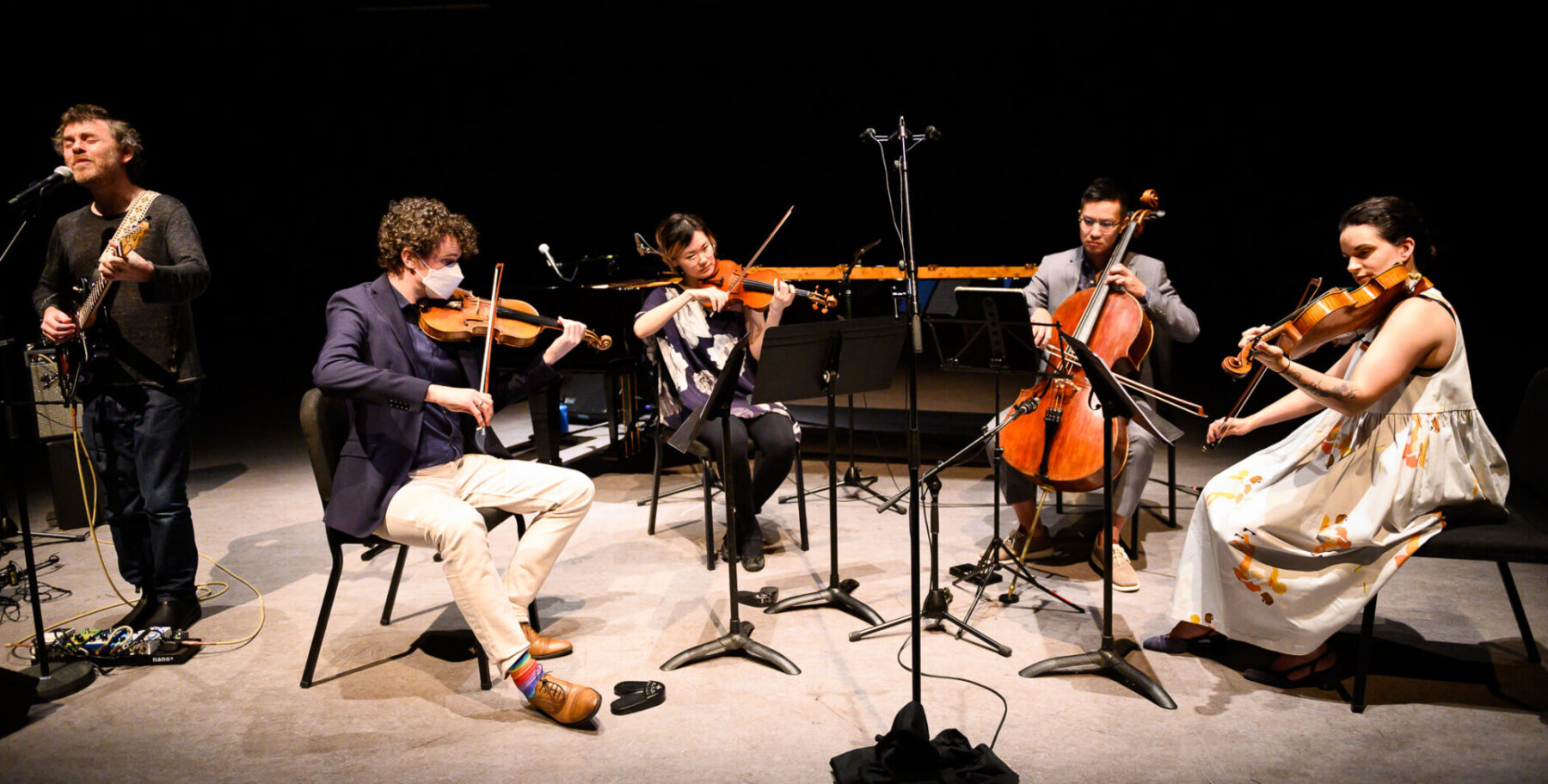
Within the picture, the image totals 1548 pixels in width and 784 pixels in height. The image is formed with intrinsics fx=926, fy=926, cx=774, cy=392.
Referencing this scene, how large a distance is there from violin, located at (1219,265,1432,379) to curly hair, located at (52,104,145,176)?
3.18m

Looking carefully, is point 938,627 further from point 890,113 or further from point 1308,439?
point 890,113

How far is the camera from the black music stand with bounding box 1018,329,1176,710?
2.22 metres

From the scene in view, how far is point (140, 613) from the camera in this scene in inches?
116

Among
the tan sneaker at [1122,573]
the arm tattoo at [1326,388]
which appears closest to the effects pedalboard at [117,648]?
the tan sneaker at [1122,573]

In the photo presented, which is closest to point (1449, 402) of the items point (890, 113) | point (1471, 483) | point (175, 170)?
point (1471, 483)

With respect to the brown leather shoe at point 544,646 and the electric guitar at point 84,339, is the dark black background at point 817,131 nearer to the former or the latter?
the electric guitar at point 84,339

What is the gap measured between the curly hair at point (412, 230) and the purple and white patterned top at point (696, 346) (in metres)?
1.09

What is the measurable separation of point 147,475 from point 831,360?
213cm

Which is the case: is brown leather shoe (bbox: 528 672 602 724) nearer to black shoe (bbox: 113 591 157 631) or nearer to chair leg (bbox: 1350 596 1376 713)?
black shoe (bbox: 113 591 157 631)

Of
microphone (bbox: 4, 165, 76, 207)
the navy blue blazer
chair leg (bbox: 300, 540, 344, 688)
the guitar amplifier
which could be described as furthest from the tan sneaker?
the guitar amplifier

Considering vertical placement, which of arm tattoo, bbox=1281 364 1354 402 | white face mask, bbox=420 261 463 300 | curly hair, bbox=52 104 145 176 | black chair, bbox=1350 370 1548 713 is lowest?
black chair, bbox=1350 370 1548 713

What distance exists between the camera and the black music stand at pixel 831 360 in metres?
2.57

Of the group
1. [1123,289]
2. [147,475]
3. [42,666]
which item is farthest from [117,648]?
[1123,289]

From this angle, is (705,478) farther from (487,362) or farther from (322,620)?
(322,620)
